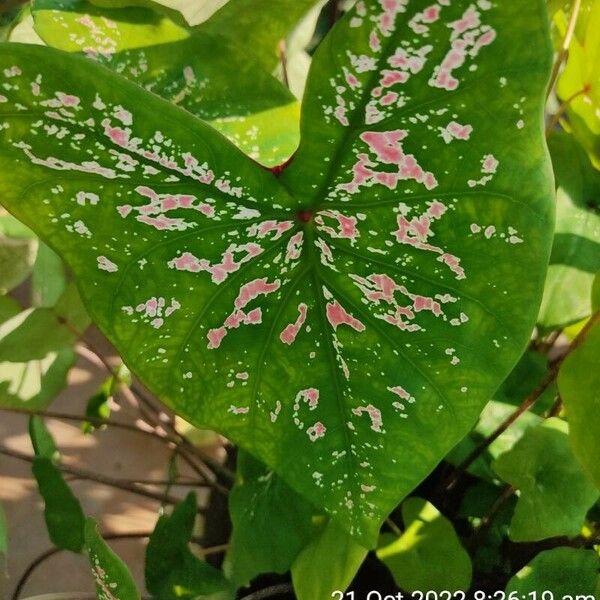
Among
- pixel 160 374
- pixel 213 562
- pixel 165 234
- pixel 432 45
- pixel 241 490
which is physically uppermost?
pixel 432 45

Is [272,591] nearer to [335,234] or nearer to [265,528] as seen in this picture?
[265,528]

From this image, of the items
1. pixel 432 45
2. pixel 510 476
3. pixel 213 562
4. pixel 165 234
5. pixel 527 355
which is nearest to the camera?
pixel 432 45

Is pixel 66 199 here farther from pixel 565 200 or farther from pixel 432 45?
pixel 565 200

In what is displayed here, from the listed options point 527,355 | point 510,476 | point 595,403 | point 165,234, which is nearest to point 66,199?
point 165,234

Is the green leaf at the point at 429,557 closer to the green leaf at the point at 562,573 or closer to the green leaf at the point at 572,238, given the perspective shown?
the green leaf at the point at 562,573

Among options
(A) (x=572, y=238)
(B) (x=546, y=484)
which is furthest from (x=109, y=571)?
(A) (x=572, y=238)

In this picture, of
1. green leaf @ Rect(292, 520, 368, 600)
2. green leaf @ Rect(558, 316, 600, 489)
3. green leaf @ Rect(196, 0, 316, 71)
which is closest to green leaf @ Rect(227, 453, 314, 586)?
green leaf @ Rect(292, 520, 368, 600)
